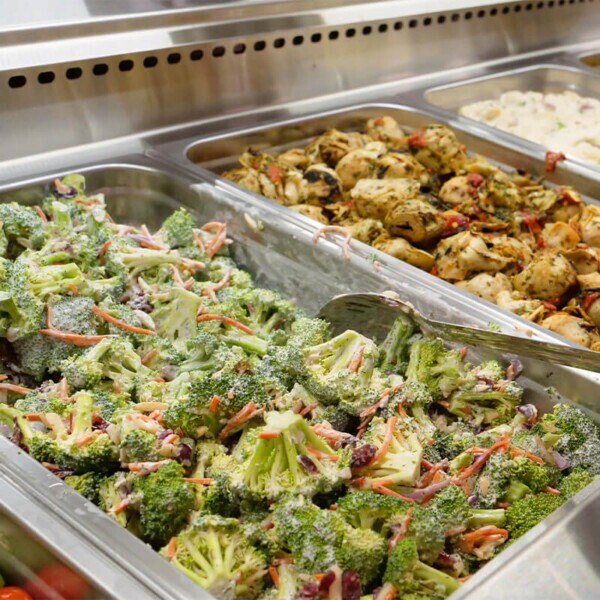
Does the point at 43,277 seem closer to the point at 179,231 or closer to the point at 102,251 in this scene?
the point at 102,251

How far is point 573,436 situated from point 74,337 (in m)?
1.15

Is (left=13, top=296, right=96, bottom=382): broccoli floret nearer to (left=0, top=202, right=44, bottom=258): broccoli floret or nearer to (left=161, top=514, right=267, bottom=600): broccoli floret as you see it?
(left=0, top=202, right=44, bottom=258): broccoli floret

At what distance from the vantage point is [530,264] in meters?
2.33

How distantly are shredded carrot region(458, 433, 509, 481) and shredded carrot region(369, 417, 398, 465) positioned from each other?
0.17 metres

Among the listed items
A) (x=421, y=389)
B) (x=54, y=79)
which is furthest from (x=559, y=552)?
(x=54, y=79)

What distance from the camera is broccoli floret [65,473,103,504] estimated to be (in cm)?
141

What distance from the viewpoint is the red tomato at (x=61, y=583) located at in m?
1.15

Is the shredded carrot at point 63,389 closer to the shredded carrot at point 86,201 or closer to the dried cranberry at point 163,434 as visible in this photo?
the dried cranberry at point 163,434

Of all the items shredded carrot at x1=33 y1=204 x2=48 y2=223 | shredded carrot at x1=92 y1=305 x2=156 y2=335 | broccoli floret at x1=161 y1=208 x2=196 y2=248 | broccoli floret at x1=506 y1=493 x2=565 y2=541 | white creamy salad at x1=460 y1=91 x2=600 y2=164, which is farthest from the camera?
white creamy salad at x1=460 y1=91 x2=600 y2=164

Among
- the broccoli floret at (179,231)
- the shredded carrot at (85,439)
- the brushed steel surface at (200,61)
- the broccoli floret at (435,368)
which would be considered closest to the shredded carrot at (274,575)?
the shredded carrot at (85,439)

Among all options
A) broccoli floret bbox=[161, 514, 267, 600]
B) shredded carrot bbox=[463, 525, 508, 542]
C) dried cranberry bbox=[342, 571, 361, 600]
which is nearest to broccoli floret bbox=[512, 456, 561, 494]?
shredded carrot bbox=[463, 525, 508, 542]

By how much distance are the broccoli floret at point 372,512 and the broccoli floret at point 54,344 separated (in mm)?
802

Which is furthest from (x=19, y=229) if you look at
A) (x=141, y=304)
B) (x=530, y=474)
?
(x=530, y=474)

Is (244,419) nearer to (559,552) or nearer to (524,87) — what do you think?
(559,552)
